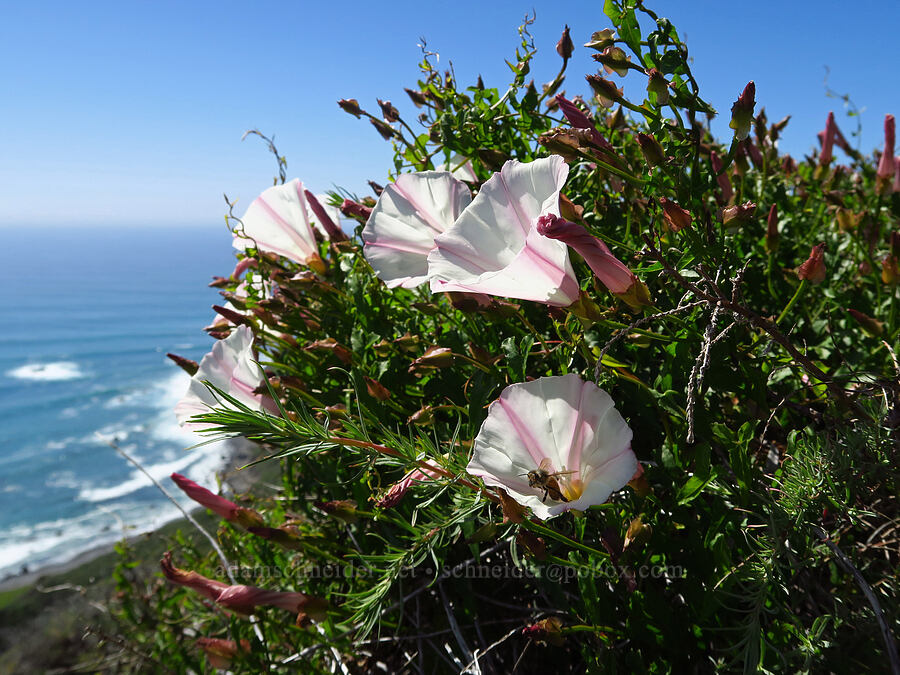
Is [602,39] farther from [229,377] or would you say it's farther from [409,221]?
[229,377]

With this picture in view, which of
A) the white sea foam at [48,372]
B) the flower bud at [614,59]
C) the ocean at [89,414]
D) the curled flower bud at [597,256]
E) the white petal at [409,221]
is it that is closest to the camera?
the curled flower bud at [597,256]

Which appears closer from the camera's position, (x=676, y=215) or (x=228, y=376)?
(x=676, y=215)

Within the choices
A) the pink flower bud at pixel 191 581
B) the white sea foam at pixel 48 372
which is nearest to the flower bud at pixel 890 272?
the pink flower bud at pixel 191 581

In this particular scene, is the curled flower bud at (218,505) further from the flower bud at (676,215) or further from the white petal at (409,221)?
the flower bud at (676,215)

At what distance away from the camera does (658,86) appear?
80 centimetres

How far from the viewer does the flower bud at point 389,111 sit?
53.1 inches

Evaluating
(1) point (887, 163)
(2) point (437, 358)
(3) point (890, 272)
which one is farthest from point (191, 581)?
(1) point (887, 163)

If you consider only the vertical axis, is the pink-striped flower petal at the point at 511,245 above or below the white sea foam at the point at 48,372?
above

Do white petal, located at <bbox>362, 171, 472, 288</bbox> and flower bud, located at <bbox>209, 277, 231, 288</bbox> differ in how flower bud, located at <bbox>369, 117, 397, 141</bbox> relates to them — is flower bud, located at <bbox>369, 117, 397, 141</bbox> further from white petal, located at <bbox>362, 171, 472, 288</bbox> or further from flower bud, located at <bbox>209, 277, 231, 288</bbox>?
flower bud, located at <bbox>209, 277, 231, 288</bbox>

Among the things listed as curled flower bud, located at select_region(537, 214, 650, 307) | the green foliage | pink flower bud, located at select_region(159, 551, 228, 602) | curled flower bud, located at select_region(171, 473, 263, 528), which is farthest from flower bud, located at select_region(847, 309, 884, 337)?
pink flower bud, located at select_region(159, 551, 228, 602)

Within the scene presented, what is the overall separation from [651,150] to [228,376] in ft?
3.46

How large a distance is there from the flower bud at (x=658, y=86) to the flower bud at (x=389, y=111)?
70 centimetres

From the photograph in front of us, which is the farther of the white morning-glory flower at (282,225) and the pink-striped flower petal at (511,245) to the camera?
the white morning-glory flower at (282,225)

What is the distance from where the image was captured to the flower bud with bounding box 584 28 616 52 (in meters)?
0.89
